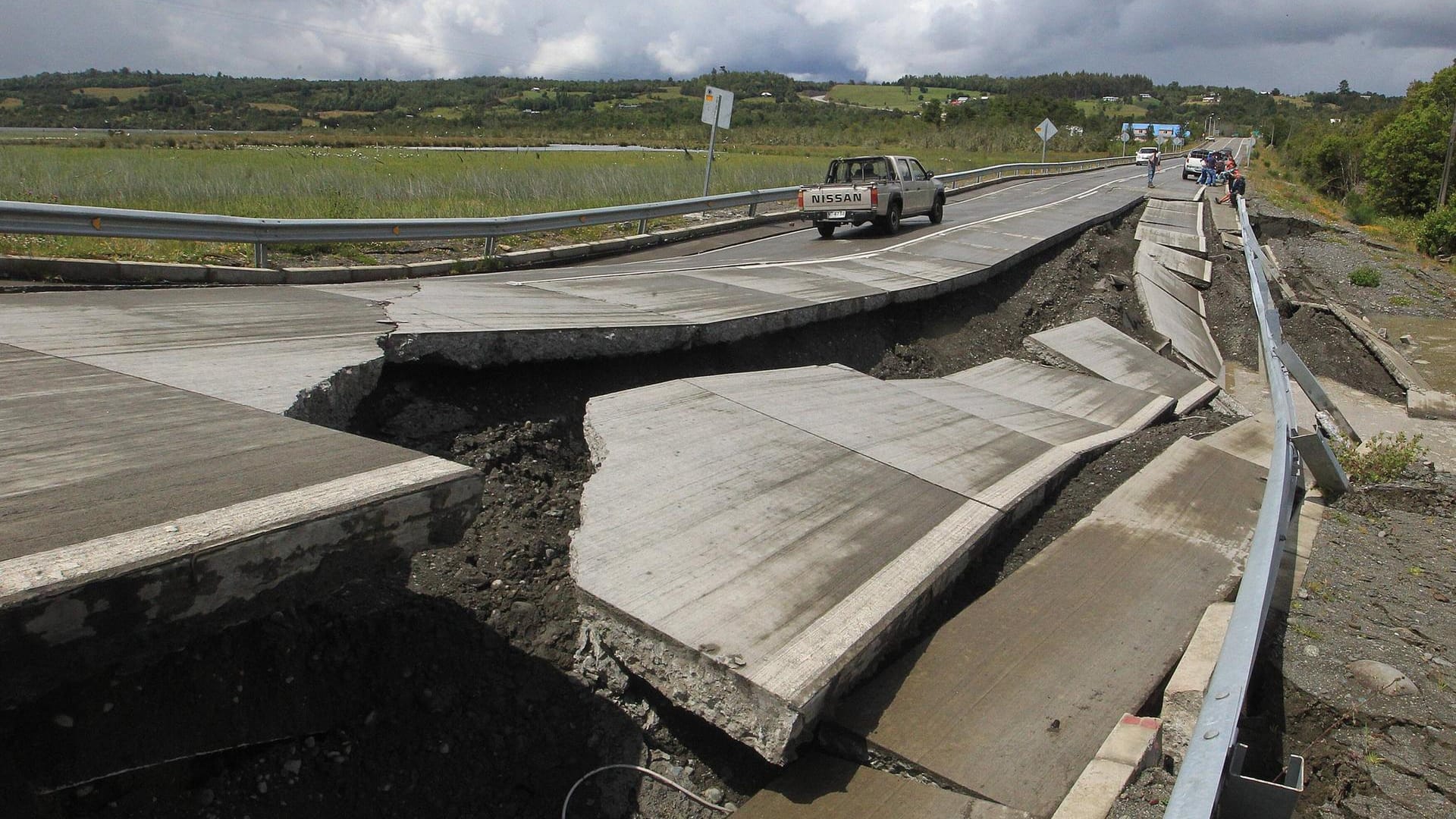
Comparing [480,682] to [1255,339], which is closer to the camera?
[480,682]

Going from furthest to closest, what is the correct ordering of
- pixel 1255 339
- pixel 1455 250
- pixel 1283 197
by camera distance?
pixel 1283 197
pixel 1455 250
pixel 1255 339

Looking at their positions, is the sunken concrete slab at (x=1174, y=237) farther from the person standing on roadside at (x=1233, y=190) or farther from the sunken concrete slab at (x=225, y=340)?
the sunken concrete slab at (x=225, y=340)

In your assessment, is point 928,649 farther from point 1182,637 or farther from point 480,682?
point 480,682

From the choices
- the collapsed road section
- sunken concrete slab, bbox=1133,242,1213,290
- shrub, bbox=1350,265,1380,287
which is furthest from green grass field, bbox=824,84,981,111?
the collapsed road section

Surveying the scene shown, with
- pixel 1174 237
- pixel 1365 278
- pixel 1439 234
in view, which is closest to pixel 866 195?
pixel 1174 237

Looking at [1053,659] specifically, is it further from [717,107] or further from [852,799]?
[717,107]

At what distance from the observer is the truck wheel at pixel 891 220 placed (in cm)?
2006

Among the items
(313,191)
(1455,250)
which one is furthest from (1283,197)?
(313,191)

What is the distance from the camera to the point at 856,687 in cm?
346

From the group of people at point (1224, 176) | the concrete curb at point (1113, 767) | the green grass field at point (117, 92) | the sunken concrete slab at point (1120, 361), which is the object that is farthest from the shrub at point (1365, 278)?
the green grass field at point (117, 92)

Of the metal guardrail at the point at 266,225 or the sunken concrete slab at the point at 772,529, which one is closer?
the sunken concrete slab at the point at 772,529

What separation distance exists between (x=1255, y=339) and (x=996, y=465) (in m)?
15.1

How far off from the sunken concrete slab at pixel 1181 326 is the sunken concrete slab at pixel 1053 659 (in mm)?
9959

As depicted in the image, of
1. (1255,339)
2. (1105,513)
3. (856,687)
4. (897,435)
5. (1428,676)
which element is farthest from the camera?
(1255,339)
